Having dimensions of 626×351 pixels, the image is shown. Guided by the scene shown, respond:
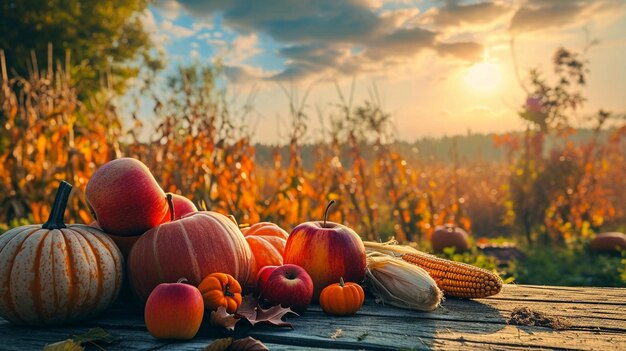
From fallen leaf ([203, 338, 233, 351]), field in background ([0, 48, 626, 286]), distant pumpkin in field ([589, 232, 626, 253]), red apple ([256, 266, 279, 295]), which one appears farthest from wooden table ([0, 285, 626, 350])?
distant pumpkin in field ([589, 232, 626, 253])

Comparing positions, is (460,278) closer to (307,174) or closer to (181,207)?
(181,207)

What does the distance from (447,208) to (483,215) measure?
9.69ft

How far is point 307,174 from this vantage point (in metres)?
7.86

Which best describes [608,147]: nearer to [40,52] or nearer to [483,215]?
[483,215]

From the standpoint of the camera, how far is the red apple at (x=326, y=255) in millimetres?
2979

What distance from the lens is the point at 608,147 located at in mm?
10883

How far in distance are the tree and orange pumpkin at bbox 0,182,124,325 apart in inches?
624

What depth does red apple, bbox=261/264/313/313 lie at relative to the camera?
266 cm

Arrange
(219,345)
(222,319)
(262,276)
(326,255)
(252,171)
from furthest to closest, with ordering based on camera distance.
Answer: (252,171)
(326,255)
(262,276)
(222,319)
(219,345)

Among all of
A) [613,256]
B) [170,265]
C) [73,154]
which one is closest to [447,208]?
[613,256]

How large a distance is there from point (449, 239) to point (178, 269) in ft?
15.9

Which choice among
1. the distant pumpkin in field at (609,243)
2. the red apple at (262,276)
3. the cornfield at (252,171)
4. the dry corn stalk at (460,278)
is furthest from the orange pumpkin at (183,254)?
the distant pumpkin in field at (609,243)

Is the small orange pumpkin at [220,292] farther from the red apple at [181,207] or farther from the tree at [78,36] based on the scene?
the tree at [78,36]

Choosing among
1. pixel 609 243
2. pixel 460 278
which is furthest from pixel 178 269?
pixel 609 243
